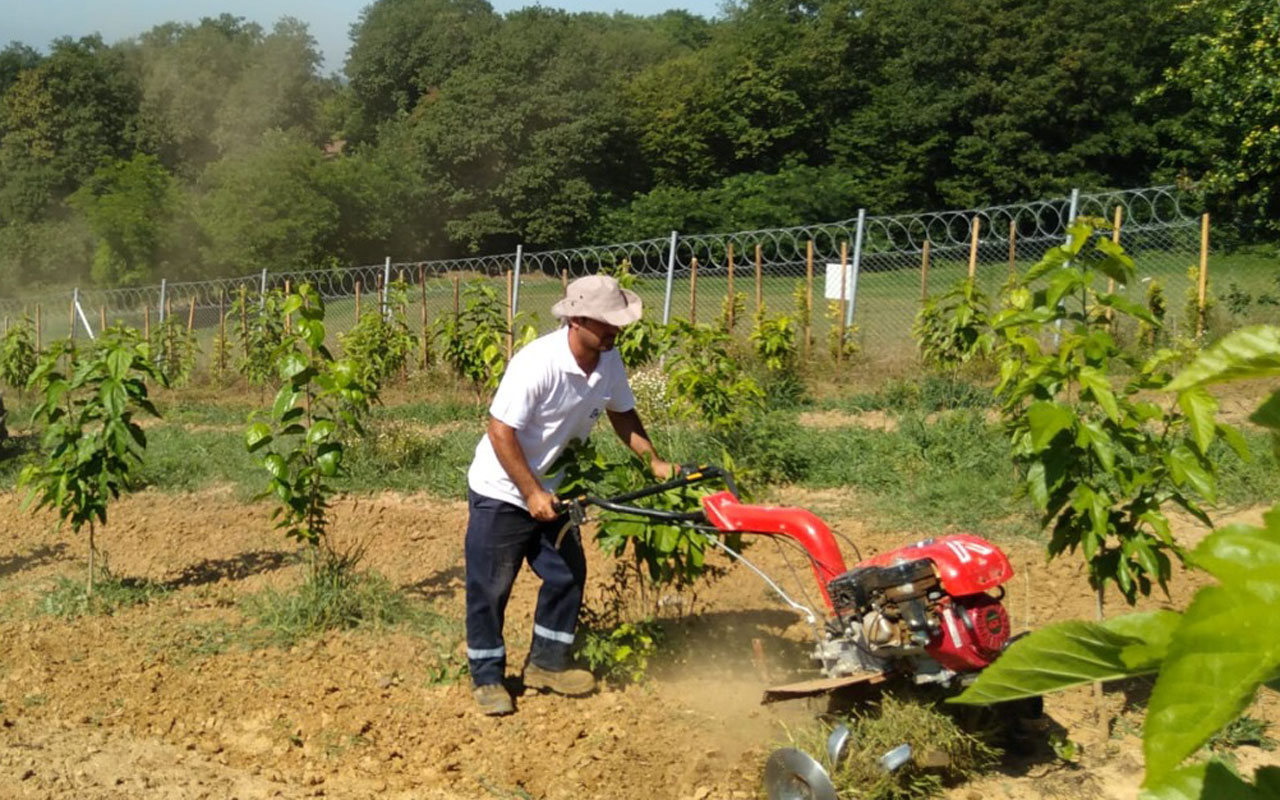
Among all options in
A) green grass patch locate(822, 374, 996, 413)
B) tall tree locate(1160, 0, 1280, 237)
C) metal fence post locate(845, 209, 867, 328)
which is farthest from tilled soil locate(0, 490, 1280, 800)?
tall tree locate(1160, 0, 1280, 237)

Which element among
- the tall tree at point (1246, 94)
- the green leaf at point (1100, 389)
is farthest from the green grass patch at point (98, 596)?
the tall tree at point (1246, 94)

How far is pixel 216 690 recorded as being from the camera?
5730 mm

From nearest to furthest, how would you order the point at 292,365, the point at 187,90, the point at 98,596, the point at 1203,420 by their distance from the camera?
the point at 1203,420, the point at 292,365, the point at 98,596, the point at 187,90

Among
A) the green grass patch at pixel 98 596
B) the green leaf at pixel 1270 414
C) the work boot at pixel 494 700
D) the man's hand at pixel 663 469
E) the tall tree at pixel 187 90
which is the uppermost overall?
the tall tree at pixel 187 90

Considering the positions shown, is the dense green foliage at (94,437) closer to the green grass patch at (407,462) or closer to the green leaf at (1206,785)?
the green grass patch at (407,462)

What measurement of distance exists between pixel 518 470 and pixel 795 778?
1.65 metres

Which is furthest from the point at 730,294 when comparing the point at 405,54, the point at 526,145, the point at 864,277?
the point at 405,54

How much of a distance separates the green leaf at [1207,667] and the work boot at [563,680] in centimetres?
501

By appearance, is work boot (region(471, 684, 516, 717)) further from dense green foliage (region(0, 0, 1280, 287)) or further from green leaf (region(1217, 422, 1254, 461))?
dense green foliage (region(0, 0, 1280, 287))

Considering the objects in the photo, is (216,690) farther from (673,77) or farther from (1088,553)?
(673,77)

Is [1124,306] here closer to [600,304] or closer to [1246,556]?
[600,304]

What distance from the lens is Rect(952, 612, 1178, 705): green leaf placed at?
2.25ft

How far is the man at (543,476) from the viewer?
5047mm

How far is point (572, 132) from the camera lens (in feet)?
134
